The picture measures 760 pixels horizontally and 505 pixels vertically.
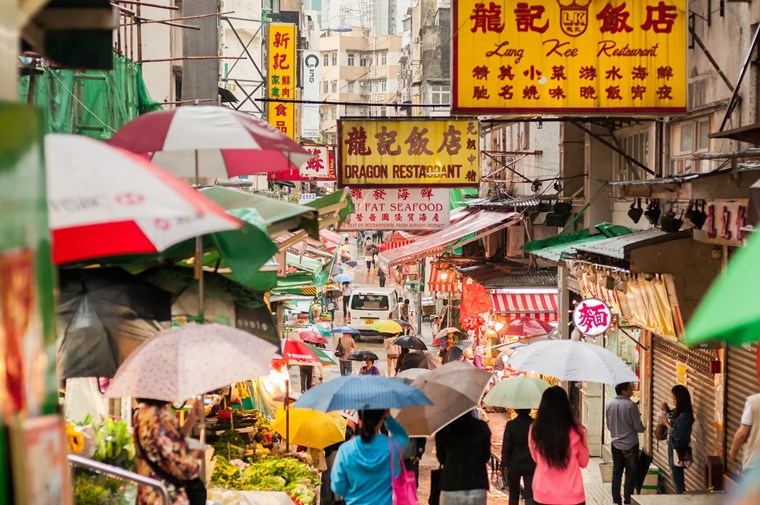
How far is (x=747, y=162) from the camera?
11.6 metres

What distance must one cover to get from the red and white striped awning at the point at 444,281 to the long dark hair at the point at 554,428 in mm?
19166

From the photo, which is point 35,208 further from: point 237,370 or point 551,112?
point 551,112

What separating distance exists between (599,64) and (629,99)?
0.62m

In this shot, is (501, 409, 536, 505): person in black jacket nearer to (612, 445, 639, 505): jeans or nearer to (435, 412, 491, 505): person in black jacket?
→ (435, 412, 491, 505): person in black jacket

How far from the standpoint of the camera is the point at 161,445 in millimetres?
6512

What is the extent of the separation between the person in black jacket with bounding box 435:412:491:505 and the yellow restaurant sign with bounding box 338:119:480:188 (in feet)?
24.5

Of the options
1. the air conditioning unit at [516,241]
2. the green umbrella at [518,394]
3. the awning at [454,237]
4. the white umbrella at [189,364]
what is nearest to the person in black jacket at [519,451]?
the green umbrella at [518,394]

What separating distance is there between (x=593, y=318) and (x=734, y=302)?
13.3 metres

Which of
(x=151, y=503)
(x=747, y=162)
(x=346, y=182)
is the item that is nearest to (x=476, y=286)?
(x=346, y=182)

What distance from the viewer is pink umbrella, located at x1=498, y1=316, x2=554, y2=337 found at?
20828 mm

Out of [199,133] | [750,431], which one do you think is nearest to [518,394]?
[750,431]

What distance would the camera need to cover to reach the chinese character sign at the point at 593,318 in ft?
51.1

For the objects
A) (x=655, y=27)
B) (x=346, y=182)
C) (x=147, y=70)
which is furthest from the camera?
(x=147, y=70)

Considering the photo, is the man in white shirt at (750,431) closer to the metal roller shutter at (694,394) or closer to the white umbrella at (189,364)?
the metal roller shutter at (694,394)
